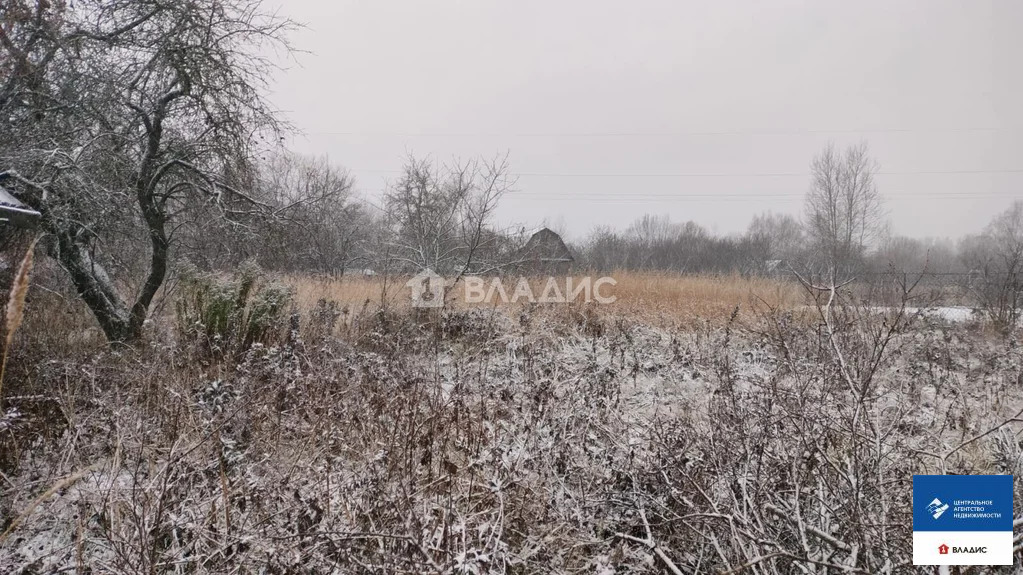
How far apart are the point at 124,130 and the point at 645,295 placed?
8.57 m

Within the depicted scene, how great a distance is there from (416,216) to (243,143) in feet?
15.0

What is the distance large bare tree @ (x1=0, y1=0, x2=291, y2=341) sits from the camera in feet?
14.6

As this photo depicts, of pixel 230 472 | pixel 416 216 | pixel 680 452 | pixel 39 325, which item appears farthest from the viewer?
pixel 416 216

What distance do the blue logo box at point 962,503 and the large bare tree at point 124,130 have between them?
6.40m

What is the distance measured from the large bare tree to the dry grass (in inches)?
71.0

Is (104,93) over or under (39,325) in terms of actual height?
over

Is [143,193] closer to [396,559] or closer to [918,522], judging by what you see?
[396,559]

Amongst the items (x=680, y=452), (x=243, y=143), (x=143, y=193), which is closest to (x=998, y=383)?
(x=680, y=452)

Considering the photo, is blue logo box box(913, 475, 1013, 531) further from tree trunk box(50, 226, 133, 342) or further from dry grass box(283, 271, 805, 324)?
tree trunk box(50, 226, 133, 342)

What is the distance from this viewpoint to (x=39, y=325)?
454cm

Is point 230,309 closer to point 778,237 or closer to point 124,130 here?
point 124,130

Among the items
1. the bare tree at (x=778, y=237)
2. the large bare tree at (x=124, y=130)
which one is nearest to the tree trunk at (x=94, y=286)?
the large bare tree at (x=124, y=130)

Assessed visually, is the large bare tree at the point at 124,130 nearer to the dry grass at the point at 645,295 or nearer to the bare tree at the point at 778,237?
the dry grass at the point at 645,295

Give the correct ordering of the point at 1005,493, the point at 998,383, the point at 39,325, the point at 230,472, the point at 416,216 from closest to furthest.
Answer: the point at 1005,493
the point at 230,472
the point at 39,325
the point at 998,383
the point at 416,216
